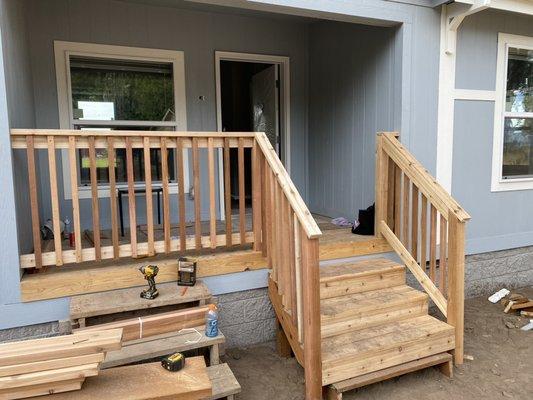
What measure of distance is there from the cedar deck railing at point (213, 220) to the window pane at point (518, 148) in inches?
115

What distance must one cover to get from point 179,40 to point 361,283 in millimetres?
3127

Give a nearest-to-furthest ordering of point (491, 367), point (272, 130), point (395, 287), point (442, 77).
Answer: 1. point (491, 367)
2. point (395, 287)
3. point (442, 77)
4. point (272, 130)

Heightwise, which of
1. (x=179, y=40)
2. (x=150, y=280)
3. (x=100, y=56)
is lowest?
(x=150, y=280)

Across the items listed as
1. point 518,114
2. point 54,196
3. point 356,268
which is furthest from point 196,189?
point 518,114

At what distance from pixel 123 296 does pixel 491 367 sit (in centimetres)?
257

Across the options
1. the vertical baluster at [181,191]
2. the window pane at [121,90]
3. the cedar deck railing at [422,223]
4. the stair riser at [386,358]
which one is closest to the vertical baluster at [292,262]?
the stair riser at [386,358]

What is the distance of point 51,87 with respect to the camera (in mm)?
4027

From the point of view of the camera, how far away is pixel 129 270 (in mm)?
2783

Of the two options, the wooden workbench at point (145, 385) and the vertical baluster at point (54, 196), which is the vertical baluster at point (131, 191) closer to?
the vertical baluster at point (54, 196)

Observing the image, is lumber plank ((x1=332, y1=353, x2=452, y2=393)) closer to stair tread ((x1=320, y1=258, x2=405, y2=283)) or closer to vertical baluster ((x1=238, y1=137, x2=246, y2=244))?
stair tread ((x1=320, y1=258, x2=405, y2=283))

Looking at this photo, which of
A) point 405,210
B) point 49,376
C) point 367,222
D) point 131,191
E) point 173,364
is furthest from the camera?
Answer: point 367,222

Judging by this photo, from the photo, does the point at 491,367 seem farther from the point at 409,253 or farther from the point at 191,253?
the point at 191,253

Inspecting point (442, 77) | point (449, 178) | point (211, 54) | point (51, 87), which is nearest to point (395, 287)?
point (449, 178)

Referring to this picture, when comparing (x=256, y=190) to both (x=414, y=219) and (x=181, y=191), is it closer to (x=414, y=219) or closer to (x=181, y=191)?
(x=181, y=191)
